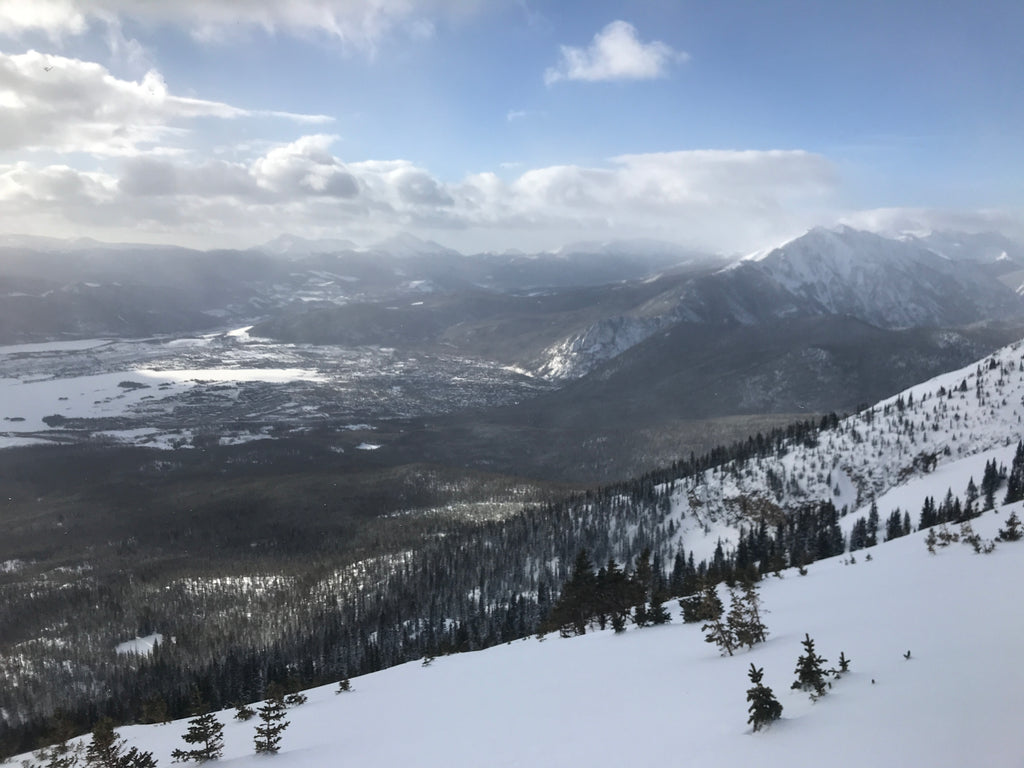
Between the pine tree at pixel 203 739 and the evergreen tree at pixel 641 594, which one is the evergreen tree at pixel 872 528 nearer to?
the evergreen tree at pixel 641 594

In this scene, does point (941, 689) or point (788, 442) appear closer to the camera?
point (941, 689)

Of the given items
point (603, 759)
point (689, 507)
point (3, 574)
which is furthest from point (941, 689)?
point (3, 574)

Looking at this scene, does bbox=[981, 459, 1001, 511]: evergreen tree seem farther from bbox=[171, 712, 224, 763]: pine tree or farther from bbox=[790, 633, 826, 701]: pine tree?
bbox=[171, 712, 224, 763]: pine tree

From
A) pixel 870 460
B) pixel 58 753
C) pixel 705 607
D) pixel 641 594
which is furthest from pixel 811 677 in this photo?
pixel 870 460

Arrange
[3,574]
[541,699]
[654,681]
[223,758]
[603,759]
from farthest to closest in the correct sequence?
[3,574] → [223,758] → [541,699] → [654,681] → [603,759]

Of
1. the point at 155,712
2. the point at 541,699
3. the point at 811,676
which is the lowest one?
the point at 155,712

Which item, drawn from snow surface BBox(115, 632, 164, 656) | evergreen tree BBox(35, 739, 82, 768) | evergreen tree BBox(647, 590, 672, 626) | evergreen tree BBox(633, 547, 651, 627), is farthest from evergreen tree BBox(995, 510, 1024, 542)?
snow surface BBox(115, 632, 164, 656)

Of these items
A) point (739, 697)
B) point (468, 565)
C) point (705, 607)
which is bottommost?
point (468, 565)

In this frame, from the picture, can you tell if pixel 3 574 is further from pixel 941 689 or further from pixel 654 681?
pixel 941 689

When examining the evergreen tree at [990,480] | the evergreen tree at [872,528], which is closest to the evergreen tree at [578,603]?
the evergreen tree at [872,528]

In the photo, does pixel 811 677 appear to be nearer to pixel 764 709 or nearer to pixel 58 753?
pixel 764 709
